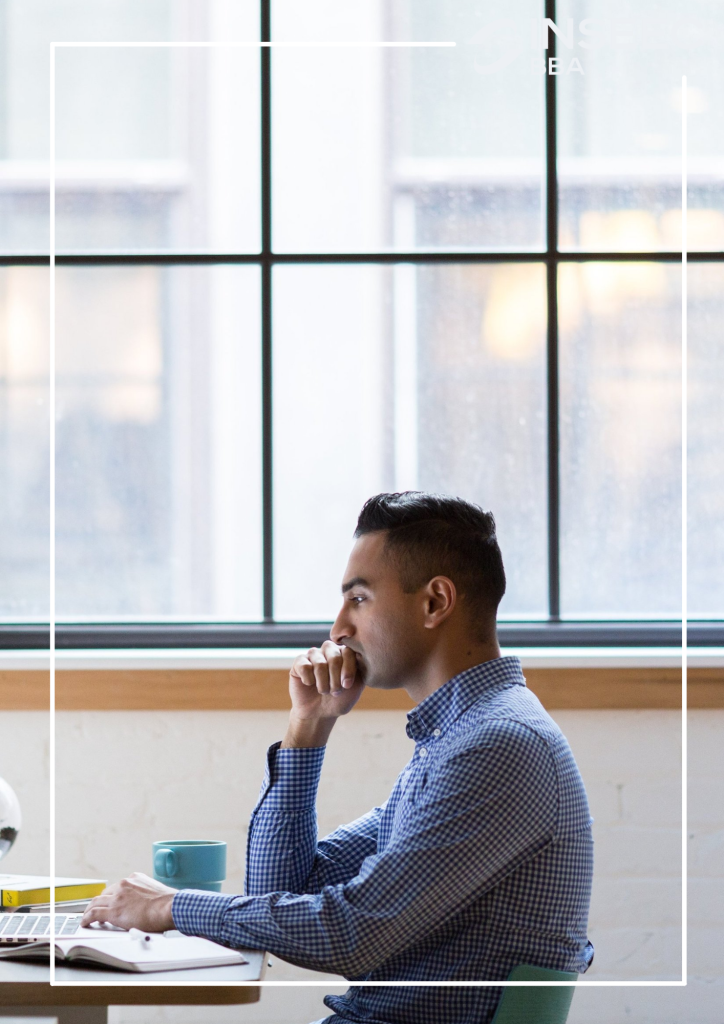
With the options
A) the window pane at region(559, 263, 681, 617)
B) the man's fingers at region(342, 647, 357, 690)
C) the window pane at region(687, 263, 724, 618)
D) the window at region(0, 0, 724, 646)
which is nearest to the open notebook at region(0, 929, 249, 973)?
the man's fingers at region(342, 647, 357, 690)

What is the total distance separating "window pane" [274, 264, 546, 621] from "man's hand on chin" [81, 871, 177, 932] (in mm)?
1128

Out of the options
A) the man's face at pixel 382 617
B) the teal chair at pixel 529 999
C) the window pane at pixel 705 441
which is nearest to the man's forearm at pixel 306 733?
the man's face at pixel 382 617

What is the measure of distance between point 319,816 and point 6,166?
1439 mm

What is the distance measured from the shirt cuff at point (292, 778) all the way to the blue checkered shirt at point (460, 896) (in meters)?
0.24

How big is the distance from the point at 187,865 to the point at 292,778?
180 mm

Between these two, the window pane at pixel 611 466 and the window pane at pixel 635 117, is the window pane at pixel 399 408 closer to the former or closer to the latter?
the window pane at pixel 611 466

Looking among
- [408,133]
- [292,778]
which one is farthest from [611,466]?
[292,778]

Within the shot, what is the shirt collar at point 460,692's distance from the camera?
141 cm

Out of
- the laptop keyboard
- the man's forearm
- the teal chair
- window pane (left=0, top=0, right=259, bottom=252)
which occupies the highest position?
window pane (left=0, top=0, right=259, bottom=252)

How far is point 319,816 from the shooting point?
2225 mm

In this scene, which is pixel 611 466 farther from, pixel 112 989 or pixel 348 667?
pixel 112 989

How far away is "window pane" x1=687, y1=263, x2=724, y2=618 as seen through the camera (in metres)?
2.44

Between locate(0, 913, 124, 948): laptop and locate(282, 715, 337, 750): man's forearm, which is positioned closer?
locate(0, 913, 124, 948): laptop

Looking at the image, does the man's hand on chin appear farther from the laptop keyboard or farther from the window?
the window
